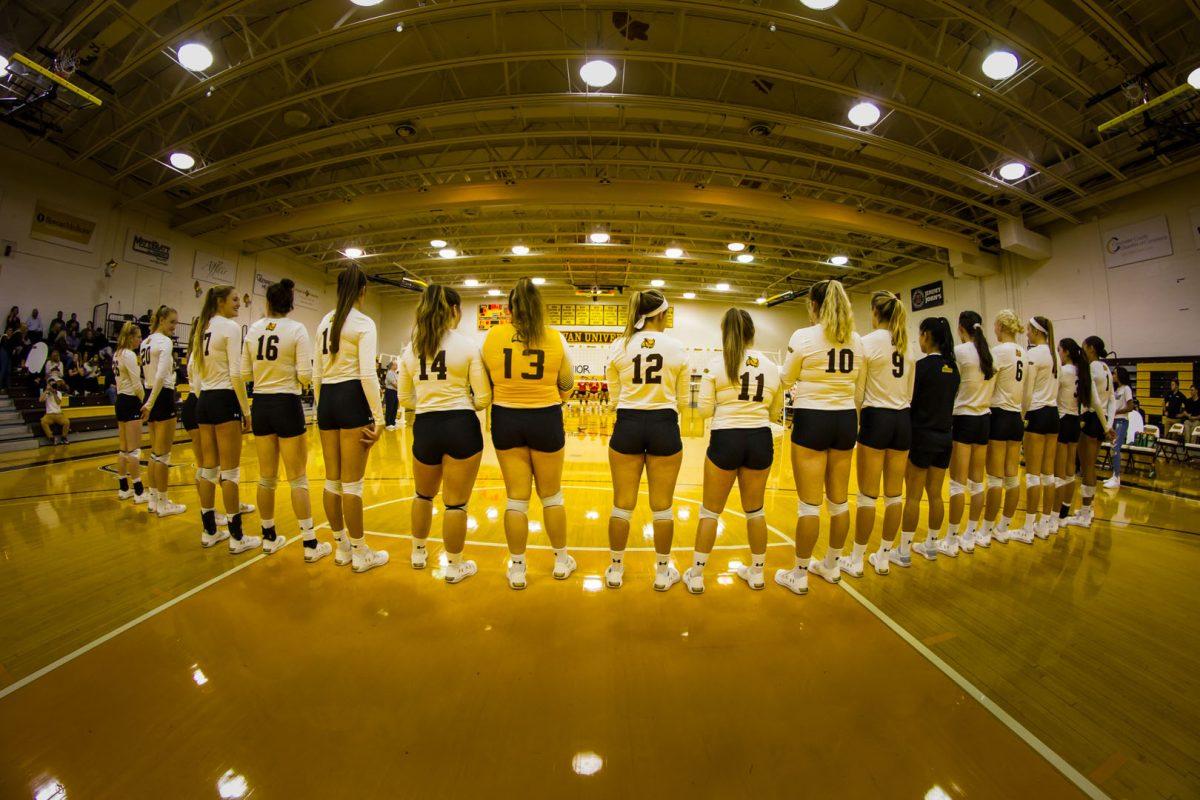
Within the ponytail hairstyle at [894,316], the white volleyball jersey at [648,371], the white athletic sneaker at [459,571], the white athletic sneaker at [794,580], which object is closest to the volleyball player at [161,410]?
the white athletic sneaker at [459,571]

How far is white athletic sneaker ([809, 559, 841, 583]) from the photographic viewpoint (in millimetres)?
2809

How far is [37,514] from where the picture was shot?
393 centimetres

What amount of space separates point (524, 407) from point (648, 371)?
2.68 feet

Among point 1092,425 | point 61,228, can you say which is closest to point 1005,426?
point 1092,425

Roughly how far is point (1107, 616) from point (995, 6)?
8334 millimetres

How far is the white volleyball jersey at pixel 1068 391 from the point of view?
3930mm

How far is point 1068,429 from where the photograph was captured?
13.0 feet

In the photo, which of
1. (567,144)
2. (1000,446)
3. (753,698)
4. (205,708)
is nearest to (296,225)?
(567,144)

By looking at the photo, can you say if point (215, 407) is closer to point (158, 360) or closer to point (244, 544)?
point (244, 544)

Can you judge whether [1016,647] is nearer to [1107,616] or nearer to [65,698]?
[1107,616]

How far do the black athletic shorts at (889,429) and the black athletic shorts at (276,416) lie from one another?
13.1 feet

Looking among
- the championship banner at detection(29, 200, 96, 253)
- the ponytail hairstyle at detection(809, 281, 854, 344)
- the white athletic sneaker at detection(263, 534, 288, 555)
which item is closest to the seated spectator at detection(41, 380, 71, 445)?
the championship banner at detection(29, 200, 96, 253)

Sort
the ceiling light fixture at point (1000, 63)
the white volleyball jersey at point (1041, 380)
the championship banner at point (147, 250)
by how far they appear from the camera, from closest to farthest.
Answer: the white volleyball jersey at point (1041, 380), the ceiling light fixture at point (1000, 63), the championship banner at point (147, 250)

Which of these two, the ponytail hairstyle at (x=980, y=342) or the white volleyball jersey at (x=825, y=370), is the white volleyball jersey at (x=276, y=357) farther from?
the ponytail hairstyle at (x=980, y=342)
